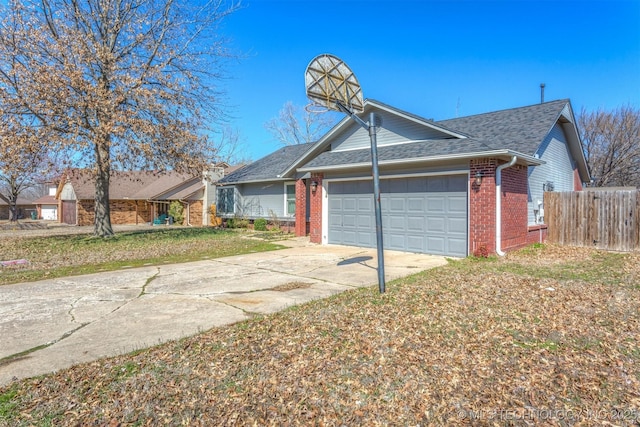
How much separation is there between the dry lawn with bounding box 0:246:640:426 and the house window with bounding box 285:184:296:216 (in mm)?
13175

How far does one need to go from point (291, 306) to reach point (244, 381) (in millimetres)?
2229

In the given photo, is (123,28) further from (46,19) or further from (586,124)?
(586,124)

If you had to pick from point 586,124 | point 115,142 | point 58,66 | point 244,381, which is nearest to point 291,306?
point 244,381

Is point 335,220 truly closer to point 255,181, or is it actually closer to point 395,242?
point 395,242

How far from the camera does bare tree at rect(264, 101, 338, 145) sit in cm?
3572

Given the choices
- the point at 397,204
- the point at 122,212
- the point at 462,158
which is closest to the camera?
the point at 462,158

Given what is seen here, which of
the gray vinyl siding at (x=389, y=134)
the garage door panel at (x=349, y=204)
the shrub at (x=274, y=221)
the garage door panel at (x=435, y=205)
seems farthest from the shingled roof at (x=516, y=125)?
the shrub at (x=274, y=221)

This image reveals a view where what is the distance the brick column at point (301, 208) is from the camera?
15953 millimetres

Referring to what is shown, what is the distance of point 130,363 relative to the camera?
3385mm

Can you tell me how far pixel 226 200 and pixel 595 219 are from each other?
18.0 meters

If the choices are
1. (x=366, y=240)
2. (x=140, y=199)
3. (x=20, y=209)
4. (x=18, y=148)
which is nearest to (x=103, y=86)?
(x=18, y=148)

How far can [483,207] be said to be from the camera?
9.19 metres

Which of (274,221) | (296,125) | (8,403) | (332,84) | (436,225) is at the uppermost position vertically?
(296,125)

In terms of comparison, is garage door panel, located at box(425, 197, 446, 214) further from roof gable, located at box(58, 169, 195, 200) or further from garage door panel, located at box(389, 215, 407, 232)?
roof gable, located at box(58, 169, 195, 200)
